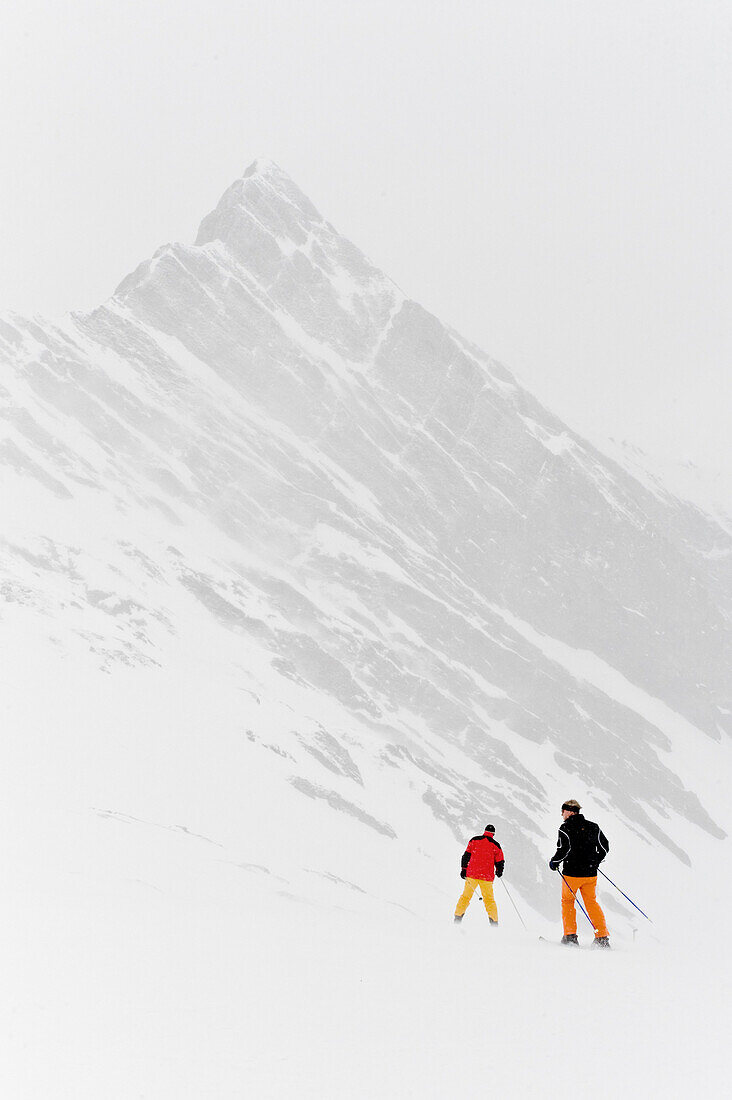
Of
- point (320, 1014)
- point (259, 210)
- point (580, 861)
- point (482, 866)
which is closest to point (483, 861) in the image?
point (482, 866)

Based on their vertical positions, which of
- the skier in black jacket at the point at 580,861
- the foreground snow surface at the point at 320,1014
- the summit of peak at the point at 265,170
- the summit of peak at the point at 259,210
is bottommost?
the foreground snow surface at the point at 320,1014

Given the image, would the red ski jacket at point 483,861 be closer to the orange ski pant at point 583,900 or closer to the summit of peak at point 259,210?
the orange ski pant at point 583,900

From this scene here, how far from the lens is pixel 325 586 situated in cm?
8675

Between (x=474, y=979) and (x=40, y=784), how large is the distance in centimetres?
1396

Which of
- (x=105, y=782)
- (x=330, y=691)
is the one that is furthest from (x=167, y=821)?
(x=330, y=691)

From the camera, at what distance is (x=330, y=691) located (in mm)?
→ 64250

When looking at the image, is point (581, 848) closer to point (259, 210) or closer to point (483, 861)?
point (483, 861)

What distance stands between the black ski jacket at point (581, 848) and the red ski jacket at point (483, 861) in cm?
234

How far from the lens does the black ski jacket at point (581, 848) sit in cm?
1145

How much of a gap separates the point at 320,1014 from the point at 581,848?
19.5 feet

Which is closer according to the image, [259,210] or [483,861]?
[483,861]

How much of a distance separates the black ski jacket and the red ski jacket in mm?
2343

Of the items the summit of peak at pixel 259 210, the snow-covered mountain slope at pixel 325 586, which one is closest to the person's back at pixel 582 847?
the snow-covered mountain slope at pixel 325 586

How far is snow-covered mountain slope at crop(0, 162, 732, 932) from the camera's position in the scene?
36.8m
